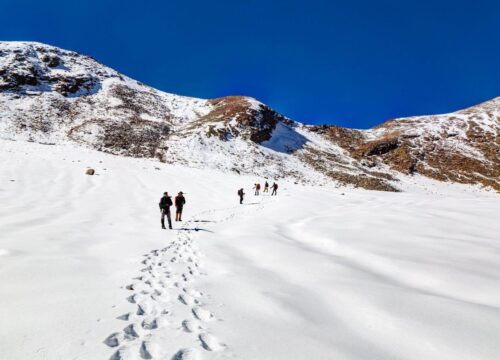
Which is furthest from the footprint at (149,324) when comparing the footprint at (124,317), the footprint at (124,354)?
the footprint at (124,354)

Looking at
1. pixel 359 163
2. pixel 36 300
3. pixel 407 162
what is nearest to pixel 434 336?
pixel 36 300

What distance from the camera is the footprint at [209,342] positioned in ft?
9.86

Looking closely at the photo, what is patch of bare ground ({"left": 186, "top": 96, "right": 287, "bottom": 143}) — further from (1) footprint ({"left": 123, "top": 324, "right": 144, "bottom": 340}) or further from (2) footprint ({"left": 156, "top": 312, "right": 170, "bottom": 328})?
(1) footprint ({"left": 123, "top": 324, "right": 144, "bottom": 340})

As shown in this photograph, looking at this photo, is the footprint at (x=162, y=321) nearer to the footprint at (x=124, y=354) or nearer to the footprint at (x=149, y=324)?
the footprint at (x=149, y=324)

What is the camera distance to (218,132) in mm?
53969

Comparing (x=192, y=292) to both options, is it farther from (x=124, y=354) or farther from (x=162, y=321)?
(x=124, y=354)

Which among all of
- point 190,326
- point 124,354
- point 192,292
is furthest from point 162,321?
point 192,292

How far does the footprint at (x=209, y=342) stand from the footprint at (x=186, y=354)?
144 mm

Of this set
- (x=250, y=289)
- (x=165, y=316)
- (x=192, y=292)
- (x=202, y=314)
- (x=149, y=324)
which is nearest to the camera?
(x=149, y=324)

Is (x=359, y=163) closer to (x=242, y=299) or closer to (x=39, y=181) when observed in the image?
(x=39, y=181)

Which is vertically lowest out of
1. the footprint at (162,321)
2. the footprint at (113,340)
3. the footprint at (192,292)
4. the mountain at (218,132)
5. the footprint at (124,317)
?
the footprint at (192,292)

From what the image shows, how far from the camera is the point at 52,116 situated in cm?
5447

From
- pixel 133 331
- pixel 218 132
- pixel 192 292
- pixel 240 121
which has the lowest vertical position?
pixel 192 292

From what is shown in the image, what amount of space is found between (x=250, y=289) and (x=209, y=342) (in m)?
1.81
